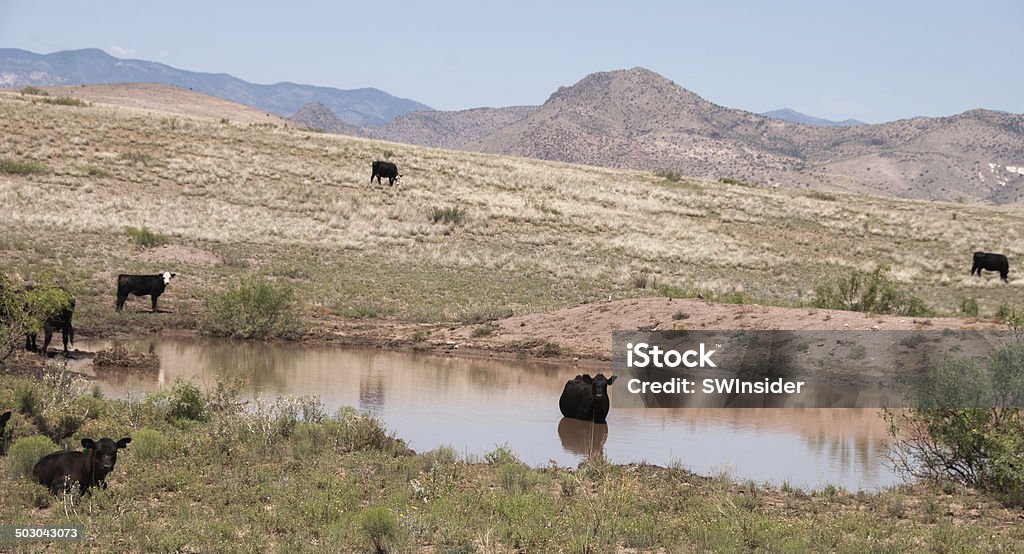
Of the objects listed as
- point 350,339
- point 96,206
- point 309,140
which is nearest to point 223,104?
point 309,140

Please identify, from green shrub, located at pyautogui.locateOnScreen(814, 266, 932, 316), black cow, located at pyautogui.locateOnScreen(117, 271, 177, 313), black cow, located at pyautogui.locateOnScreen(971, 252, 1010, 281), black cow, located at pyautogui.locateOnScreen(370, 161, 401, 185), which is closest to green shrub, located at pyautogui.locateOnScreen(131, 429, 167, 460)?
black cow, located at pyautogui.locateOnScreen(117, 271, 177, 313)

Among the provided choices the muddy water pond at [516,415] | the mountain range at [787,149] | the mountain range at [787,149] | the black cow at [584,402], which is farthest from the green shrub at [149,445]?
the mountain range at [787,149]

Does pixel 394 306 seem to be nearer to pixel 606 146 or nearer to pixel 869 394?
pixel 869 394

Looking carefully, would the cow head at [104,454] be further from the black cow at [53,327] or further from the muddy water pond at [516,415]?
the black cow at [53,327]

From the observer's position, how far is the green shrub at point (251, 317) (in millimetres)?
25094

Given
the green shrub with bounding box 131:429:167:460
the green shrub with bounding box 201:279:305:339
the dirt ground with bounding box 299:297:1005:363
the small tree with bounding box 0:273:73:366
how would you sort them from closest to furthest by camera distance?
the green shrub with bounding box 131:429:167:460, the small tree with bounding box 0:273:73:366, the dirt ground with bounding box 299:297:1005:363, the green shrub with bounding box 201:279:305:339

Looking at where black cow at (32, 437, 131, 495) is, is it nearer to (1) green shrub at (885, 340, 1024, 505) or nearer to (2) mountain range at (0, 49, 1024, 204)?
(1) green shrub at (885, 340, 1024, 505)

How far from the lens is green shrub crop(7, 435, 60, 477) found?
10555 mm

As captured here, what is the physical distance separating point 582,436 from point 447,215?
34.1 m

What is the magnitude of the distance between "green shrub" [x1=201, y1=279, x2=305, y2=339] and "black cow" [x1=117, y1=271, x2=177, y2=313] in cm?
162

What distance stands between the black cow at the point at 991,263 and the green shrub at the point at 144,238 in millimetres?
36021

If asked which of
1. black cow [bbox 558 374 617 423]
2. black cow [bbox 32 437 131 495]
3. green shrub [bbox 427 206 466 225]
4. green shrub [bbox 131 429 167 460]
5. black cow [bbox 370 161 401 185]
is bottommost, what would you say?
black cow [bbox 558 374 617 423]
